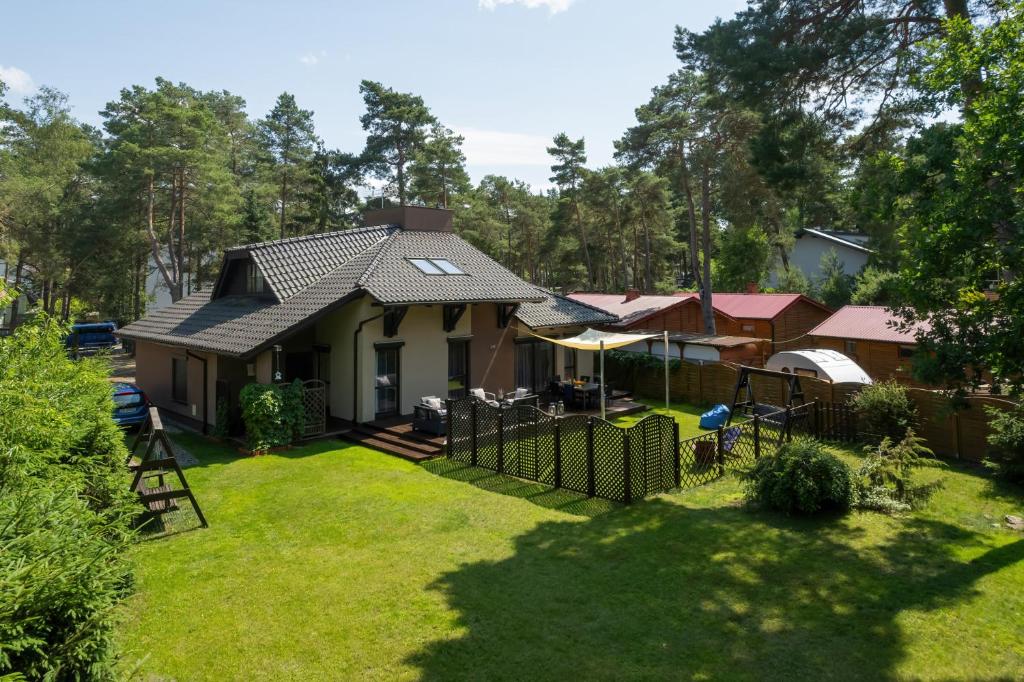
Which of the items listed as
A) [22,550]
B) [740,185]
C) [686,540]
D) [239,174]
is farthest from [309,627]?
[239,174]

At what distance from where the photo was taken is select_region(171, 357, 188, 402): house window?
17016mm

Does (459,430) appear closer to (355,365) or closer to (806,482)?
(355,365)

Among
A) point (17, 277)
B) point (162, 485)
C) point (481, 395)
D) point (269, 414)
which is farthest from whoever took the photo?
point (17, 277)

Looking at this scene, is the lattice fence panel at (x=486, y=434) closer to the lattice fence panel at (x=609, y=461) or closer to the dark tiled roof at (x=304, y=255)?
the lattice fence panel at (x=609, y=461)

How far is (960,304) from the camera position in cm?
786

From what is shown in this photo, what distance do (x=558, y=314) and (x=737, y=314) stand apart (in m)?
12.8

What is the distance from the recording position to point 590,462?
1043 cm

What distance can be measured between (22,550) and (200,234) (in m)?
37.3

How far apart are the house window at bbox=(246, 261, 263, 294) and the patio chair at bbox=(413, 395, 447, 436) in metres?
7.06

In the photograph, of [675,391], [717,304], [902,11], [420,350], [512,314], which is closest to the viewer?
[902,11]

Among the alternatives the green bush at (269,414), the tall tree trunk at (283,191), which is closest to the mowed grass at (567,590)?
the green bush at (269,414)


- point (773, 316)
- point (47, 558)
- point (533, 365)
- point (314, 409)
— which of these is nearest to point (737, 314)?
point (773, 316)

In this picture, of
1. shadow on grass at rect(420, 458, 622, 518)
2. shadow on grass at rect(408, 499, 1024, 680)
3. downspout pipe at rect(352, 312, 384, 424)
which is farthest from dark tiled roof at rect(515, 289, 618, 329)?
shadow on grass at rect(408, 499, 1024, 680)

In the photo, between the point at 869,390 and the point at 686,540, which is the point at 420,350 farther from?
the point at 869,390
